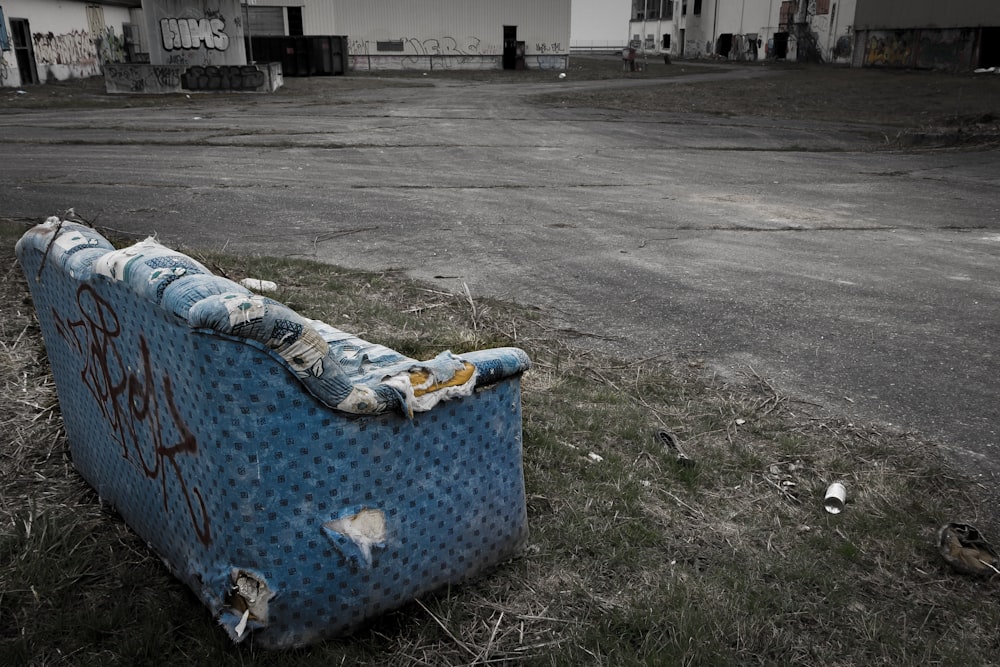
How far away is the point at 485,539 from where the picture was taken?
281 cm

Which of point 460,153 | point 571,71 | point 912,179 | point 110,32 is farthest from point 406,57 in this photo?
point 912,179

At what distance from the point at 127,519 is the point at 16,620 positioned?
0.52 m

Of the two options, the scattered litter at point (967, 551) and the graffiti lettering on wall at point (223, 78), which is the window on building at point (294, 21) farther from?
the scattered litter at point (967, 551)

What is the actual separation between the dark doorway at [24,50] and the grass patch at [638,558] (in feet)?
98.8

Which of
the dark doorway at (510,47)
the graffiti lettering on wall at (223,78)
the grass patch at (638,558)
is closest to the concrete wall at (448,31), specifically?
the dark doorway at (510,47)

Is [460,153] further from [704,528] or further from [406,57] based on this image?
[406,57]

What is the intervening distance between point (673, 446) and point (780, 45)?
5049 centimetres

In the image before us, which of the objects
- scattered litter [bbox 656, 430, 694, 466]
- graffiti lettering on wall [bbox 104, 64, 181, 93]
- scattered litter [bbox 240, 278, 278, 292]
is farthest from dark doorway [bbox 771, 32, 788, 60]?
scattered litter [bbox 656, 430, 694, 466]

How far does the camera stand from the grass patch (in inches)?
101

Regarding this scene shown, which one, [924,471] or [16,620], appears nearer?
[16,620]

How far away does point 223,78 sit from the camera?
27484 millimetres

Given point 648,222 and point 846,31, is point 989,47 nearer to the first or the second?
A: point 846,31

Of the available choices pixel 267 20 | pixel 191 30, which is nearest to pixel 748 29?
pixel 267 20

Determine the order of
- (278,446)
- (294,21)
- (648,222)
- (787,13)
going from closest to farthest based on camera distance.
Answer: (278,446), (648,222), (294,21), (787,13)
